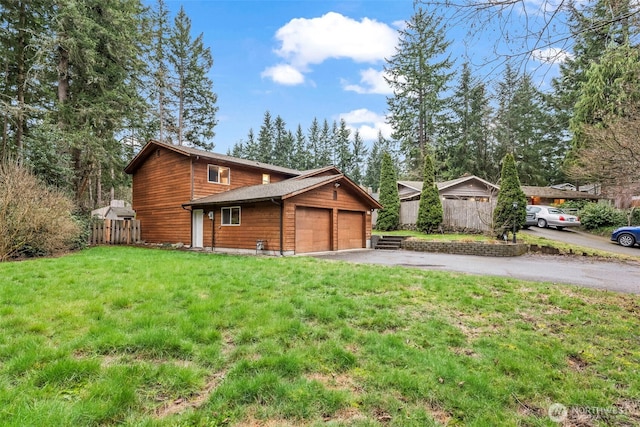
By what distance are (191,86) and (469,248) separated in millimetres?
28674

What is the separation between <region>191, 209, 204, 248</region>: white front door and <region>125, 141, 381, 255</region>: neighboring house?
0.10 ft

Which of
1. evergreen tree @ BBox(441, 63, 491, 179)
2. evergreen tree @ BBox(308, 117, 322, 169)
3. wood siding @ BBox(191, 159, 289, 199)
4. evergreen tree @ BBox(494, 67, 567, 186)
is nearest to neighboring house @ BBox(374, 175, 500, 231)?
evergreen tree @ BBox(441, 63, 491, 179)

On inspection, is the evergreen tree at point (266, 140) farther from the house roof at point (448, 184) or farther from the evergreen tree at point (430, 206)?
the evergreen tree at point (430, 206)

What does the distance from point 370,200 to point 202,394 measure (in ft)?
49.2

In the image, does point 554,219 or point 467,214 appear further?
point 554,219

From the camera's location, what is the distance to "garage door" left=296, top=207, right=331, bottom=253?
540 inches

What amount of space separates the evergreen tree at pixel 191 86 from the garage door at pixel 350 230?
21249 millimetres

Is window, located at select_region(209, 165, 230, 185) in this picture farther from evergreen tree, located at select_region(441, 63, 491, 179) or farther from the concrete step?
evergreen tree, located at select_region(441, 63, 491, 179)

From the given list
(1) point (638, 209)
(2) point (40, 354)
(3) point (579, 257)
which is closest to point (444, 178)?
(1) point (638, 209)

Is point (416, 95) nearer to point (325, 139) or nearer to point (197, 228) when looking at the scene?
point (325, 139)

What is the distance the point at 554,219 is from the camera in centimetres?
1994

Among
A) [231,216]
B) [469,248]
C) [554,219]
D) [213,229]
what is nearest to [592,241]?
[554,219]

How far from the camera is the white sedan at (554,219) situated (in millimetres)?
19781

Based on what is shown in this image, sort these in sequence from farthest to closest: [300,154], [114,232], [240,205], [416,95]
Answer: [300,154] < [416,95] < [114,232] < [240,205]
